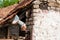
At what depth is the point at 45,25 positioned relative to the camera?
18.7 feet

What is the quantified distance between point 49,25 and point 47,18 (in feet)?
0.60

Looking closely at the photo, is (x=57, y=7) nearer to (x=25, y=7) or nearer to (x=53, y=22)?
(x=53, y=22)

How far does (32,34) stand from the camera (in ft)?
18.7

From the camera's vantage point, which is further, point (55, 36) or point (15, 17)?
point (15, 17)

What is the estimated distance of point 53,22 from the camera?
19.0ft

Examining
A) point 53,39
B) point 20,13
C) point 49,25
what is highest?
point 20,13

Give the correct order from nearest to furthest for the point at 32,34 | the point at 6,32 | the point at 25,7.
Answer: the point at 32,34 → the point at 25,7 → the point at 6,32

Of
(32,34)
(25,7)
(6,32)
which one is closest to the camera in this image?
(32,34)

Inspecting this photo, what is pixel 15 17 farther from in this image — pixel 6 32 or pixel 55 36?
pixel 6 32

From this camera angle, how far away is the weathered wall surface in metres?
5.68

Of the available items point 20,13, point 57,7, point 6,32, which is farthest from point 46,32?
point 6,32

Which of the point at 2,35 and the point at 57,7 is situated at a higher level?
the point at 57,7

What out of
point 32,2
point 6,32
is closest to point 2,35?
point 6,32

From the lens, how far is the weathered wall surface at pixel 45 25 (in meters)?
5.68
